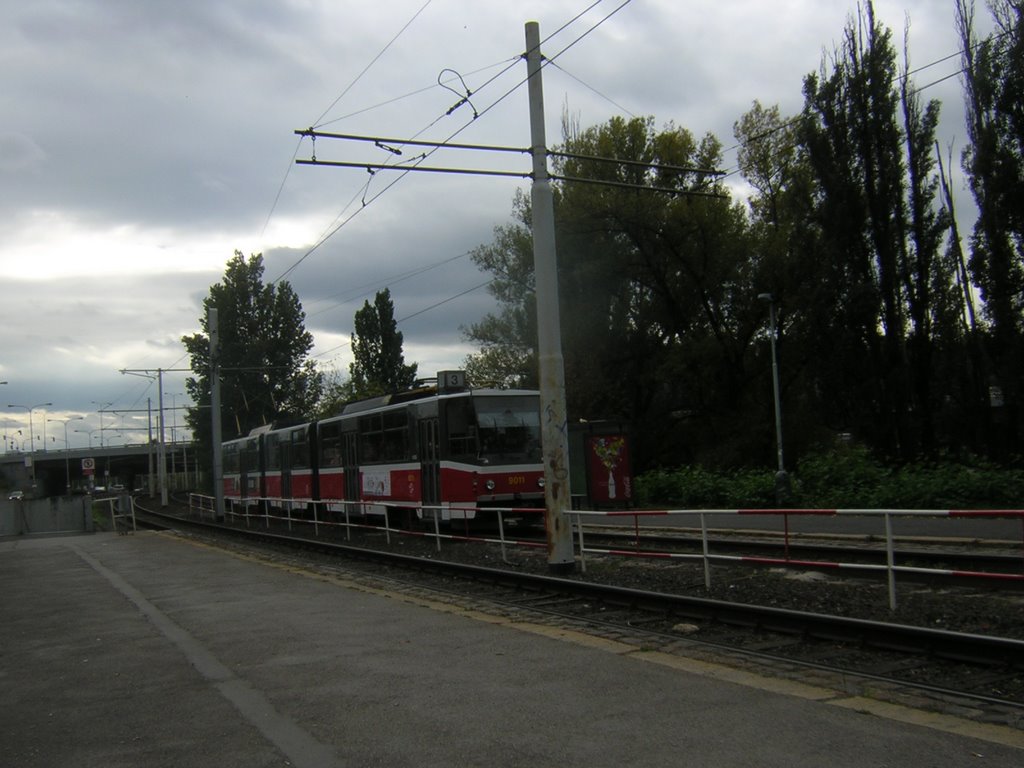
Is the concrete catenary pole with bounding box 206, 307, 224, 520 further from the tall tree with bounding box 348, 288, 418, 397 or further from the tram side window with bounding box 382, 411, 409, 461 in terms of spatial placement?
the tall tree with bounding box 348, 288, 418, 397

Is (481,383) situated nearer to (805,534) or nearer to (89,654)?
(805,534)

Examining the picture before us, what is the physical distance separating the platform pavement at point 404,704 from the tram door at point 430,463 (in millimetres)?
9636

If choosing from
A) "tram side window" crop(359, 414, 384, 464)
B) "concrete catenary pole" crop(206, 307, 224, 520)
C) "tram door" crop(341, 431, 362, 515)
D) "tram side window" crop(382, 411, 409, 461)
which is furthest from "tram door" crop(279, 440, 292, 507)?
"tram side window" crop(382, 411, 409, 461)

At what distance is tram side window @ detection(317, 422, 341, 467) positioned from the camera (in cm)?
2681

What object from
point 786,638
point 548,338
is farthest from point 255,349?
point 786,638

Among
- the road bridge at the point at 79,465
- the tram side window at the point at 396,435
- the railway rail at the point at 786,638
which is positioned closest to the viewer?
the railway rail at the point at 786,638

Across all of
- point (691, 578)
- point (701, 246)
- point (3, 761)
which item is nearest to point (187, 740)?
point (3, 761)

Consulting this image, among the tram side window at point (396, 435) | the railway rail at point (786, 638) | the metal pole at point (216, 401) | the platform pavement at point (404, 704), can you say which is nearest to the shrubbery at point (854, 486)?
the tram side window at point (396, 435)

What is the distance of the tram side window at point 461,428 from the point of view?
20.3 metres

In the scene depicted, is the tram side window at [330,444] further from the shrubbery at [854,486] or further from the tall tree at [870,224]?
the tall tree at [870,224]

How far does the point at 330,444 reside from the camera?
27.5 metres

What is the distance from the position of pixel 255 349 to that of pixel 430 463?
5731cm

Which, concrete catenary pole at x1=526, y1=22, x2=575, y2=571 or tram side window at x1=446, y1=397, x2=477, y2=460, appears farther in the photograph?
tram side window at x1=446, y1=397, x2=477, y2=460

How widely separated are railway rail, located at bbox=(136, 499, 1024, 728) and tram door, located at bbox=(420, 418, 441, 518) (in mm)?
6343
